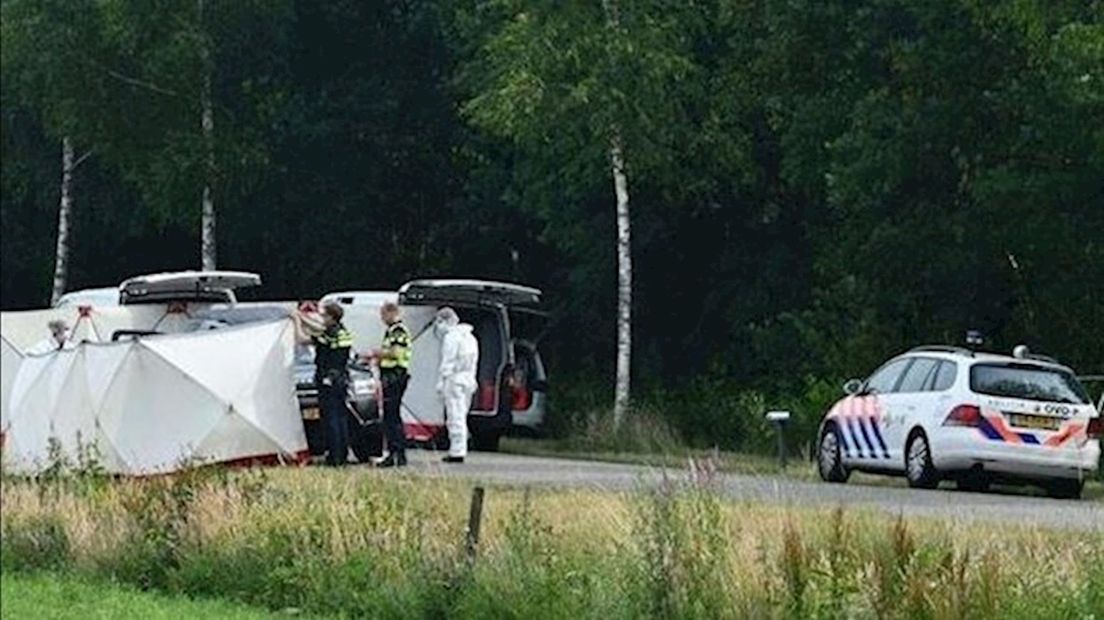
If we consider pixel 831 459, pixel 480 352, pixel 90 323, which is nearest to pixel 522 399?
pixel 480 352

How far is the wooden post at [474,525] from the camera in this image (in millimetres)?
17977

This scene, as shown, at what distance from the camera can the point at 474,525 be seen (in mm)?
18156

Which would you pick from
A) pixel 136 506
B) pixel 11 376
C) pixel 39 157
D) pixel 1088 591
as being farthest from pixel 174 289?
pixel 39 157

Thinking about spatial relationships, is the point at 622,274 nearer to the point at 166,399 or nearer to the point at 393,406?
the point at 393,406

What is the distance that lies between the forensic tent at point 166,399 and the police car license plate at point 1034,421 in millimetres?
7291

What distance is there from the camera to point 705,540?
54.2ft

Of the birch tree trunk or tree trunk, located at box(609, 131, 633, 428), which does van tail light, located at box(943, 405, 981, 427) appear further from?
tree trunk, located at box(609, 131, 633, 428)

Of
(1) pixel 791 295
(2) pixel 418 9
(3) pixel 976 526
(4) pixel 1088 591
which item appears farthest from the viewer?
(2) pixel 418 9

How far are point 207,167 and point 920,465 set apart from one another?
24.3 m

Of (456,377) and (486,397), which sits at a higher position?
(456,377)

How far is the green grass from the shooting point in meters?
17.5

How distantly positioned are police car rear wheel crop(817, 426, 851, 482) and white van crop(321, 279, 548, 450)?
4.70 meters

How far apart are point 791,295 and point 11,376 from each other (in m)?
22.3

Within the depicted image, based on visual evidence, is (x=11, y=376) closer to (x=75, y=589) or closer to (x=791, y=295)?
(x=75, y=589)
